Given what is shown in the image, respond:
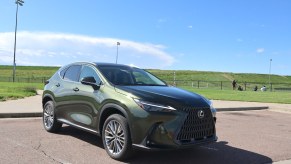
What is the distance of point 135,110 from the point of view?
627cm

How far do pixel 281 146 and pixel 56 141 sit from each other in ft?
16.1

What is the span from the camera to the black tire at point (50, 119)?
8.89 meters

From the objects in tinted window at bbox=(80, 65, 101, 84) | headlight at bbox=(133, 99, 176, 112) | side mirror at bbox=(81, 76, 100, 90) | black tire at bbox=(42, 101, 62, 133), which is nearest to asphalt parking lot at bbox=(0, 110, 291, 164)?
black tire at bbox=(42, 101, 62, 133)

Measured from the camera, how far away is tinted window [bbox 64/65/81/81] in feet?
27.6

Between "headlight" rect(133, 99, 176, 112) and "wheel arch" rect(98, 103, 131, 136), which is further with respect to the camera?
"wheel arch" rect(98, 103, 131, 136)

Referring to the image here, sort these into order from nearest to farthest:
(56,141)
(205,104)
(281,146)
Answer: (205,104), (56,141), (281,146)

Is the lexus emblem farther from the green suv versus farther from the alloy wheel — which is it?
the alloy wheel

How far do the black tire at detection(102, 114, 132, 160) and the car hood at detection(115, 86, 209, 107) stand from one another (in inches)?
19.0

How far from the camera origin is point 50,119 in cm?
909

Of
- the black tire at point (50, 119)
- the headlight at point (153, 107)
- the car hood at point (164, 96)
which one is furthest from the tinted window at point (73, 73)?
the headlight at point (153, 107)

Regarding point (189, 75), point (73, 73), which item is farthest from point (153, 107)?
point (189, 75)

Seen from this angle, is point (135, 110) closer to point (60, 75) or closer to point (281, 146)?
point (60, 75)

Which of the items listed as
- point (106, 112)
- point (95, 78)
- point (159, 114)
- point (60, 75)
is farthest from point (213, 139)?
point (60, 75)

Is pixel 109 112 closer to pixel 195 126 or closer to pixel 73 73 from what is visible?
pixel 195 126
